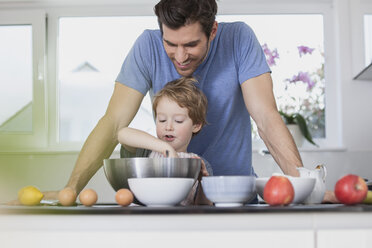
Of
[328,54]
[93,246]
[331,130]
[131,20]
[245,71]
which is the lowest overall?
[93,246]

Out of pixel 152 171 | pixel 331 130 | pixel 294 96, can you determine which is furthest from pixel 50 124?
pixel 152 171

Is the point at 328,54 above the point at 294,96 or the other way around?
above

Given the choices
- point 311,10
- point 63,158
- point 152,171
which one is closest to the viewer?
point 152,171

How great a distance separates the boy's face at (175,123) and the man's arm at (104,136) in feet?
0.35

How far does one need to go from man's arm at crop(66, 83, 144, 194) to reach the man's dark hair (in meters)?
0.32

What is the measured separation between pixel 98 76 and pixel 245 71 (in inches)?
71.7

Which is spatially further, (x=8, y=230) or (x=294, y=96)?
(x=294, y=96)

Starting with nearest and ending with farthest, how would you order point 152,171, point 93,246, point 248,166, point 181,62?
1. point 93,246
2. point 152,171
3. point 181,62
4. point 248,166

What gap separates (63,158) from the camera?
322cm

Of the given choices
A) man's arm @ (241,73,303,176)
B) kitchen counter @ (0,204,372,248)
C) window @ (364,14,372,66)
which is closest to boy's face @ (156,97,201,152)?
man's arm @ (241,73,303,176)

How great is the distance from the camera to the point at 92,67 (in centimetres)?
346

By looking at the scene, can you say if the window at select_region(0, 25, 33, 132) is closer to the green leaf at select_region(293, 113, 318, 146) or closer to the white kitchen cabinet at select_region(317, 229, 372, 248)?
the green leaf at select_region(293, 113, 318, 146)

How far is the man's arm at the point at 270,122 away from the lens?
1630 millimetres

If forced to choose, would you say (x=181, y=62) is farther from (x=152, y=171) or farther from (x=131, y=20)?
(x=131, y=20)
